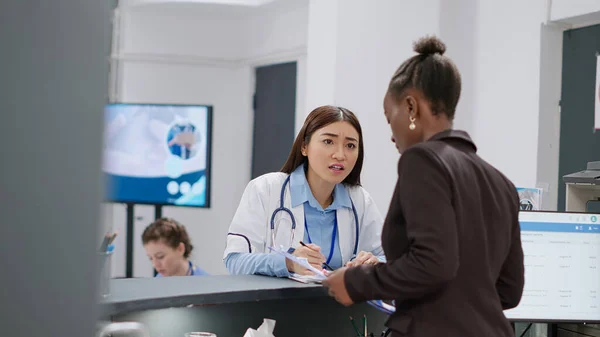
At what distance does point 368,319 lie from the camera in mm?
2010

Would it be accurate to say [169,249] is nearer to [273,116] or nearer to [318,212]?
[318,212]

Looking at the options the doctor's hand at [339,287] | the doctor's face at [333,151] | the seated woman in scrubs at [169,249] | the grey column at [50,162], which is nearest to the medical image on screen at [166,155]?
the seated woman in scrubs at [169,249]

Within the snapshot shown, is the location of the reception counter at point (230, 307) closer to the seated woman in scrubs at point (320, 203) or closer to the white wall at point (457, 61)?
the seated woman in scrubs at point (320, 203)

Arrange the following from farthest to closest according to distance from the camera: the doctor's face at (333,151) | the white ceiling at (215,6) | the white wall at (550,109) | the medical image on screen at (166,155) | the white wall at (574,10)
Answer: the white ceiling at (215,6), the medical image on screen at (166,155), the white wall at (550,109), the white wall at (574,10), the doctor's face at (333,151)

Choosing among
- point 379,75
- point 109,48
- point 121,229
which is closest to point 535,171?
point 379,75

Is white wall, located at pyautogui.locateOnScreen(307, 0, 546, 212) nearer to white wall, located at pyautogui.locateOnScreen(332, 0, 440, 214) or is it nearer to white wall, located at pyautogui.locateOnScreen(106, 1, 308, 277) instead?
white wall, located at pyautogui.locateOnScreen(332, 0, 440, 214)

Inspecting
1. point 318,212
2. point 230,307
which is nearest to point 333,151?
point 318,212

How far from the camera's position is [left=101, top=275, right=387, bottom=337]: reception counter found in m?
1.57

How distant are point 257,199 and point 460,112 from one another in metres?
2.19

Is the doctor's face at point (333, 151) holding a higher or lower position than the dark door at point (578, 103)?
lower

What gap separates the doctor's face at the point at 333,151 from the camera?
2.25 meters

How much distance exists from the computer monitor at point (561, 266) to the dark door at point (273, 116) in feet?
11.8

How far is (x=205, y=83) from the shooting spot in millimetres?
6293

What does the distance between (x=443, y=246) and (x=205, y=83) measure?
532 centimetres
